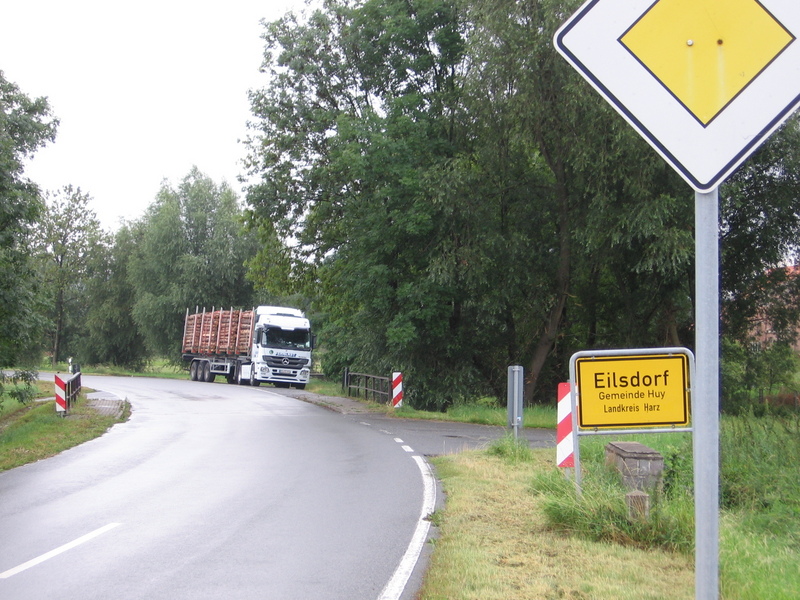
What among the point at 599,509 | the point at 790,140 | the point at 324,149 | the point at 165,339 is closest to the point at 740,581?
the point at 599,509

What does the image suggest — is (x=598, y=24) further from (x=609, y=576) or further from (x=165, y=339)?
(x=165, y=339)

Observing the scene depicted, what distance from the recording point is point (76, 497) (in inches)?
414

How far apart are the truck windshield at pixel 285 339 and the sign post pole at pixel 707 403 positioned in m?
40.0

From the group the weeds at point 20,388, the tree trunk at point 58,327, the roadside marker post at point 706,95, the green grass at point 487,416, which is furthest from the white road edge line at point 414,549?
the tree trunk at point 58,327

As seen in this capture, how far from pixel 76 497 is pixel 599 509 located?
21.6 feet

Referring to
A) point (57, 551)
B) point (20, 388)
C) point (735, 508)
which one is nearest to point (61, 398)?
point (20, 388)

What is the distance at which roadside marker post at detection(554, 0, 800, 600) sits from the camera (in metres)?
2.34

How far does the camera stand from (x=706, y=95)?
2.39m

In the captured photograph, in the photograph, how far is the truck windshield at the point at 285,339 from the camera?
137ft

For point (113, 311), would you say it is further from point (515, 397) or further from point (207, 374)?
point (515, 397)

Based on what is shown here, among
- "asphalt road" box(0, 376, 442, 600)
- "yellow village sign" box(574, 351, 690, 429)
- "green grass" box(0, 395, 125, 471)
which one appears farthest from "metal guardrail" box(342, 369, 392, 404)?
"yellow village sign" box(574, 351, 690, 429)

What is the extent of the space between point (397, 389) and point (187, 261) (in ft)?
120

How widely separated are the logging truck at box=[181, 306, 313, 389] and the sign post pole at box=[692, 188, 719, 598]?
1576 inches

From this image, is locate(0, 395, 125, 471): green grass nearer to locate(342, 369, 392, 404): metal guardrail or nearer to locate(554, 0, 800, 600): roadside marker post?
locate(342, 369, 392, 404): metal guardrail
